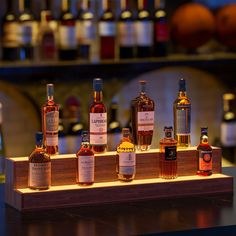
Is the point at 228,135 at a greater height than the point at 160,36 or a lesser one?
lesser

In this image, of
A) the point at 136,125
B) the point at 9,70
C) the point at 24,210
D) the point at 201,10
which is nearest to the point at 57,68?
the point at 9,70

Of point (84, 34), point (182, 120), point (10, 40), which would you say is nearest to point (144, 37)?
point (84, 34)

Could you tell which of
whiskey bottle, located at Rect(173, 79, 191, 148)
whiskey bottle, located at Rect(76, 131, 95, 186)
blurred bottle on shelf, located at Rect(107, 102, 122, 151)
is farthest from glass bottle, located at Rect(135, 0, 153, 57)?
whiskey bottle, located at Rect(76, 131, 95, 186)

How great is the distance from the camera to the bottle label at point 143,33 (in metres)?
4.01

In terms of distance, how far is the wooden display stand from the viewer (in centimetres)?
232

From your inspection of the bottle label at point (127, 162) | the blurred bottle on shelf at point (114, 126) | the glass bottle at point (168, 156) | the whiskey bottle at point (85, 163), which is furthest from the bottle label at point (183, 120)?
the blurred bottle on shelf at point (114, 126)

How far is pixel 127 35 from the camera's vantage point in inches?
158

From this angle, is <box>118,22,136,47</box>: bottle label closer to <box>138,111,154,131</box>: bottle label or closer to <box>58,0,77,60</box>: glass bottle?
<box>58,0,77,60</box>: glass bottle

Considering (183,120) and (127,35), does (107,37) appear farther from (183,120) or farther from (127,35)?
(183,120)

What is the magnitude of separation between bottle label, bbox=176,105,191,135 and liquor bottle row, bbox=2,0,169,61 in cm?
140

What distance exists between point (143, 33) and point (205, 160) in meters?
1.55

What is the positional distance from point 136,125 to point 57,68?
1.34 metres

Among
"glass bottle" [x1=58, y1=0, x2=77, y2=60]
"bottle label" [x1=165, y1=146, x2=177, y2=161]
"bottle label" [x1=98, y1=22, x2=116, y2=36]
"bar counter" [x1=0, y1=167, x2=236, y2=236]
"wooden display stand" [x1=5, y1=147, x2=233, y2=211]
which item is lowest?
"bar counter" [x1=0, y1=167, x2=236, y2=236]

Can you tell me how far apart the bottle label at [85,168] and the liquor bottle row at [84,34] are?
1.56 m
